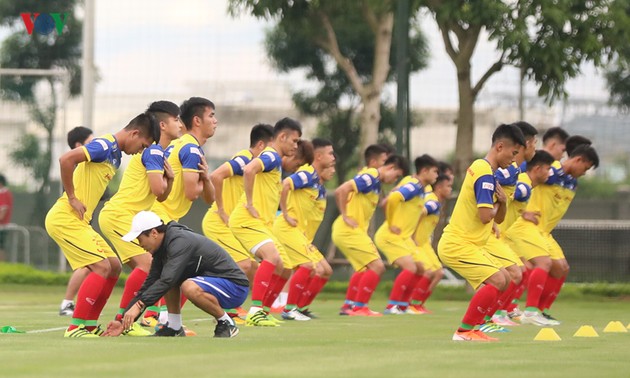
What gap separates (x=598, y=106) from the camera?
27.3m

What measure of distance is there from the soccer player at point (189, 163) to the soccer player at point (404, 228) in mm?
5786

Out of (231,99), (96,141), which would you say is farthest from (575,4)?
(96,141)

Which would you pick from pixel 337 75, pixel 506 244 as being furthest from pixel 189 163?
pixel 337 75

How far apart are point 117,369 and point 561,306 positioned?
44.9ft

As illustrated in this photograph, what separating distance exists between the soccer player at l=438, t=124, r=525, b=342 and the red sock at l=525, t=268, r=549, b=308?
3.75m

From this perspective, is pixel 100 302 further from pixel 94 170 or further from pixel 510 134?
pixel 510 134

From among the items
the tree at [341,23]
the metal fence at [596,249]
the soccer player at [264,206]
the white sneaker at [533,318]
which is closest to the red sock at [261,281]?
the soccer player at [264,206]

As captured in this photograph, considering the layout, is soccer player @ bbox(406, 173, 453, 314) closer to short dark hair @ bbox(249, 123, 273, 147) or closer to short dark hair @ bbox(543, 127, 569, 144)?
short dark hair @ bbox(543, 127, 569, 144)

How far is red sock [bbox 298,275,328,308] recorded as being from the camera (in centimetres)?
1839

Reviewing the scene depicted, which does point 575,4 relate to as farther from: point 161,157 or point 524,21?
point 161,157

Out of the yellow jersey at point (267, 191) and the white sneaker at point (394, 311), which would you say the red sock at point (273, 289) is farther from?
the white sneaker at point (394, 311)

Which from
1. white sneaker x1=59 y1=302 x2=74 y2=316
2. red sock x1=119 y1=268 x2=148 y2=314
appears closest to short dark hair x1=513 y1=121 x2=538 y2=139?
red sock x1=119 y1=268 x2=148 y2=314

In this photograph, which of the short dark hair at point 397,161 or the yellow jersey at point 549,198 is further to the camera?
the short dark hair at point 397,161

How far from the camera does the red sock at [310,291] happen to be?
60.3ft
